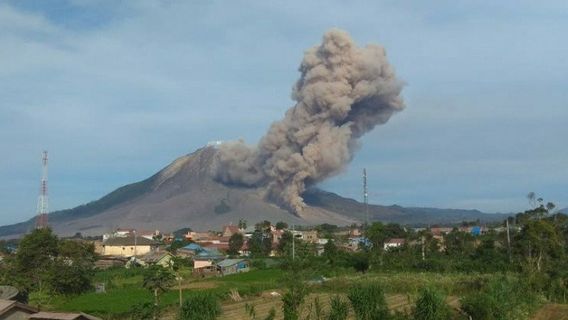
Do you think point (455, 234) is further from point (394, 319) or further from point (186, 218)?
point (186, 218)

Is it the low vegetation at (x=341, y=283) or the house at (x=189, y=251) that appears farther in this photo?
the house at (x=189, y=251)

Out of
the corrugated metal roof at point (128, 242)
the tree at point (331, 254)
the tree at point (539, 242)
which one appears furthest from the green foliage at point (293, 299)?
the corrugated metal roof at point (128, 242)

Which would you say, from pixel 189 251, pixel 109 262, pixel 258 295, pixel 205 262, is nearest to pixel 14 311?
pixel 258 295

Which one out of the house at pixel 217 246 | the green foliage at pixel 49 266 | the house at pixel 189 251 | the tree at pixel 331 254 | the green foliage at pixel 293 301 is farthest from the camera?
the house at pixel 217 246

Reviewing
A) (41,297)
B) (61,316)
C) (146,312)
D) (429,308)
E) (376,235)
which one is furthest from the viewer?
(376,235)

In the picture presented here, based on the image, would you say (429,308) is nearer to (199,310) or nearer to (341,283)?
(199,310)

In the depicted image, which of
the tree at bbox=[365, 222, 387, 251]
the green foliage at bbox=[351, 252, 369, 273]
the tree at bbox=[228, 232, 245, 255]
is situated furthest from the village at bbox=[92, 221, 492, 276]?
the green foliage at bbox=[351, 252, 369, 273]

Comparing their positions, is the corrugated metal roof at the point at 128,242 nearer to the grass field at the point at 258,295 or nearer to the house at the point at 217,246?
the house at the point at 217,246

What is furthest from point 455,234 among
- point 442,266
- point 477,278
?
point 477,278
